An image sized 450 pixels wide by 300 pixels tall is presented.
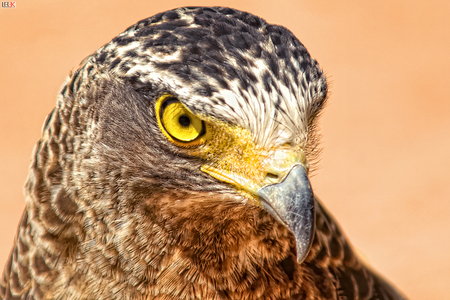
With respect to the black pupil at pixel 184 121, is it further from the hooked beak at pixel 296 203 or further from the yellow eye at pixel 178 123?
the hooked beak at pixel 296 203

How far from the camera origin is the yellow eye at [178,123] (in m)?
3.01

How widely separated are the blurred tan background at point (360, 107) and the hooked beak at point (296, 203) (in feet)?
18.0

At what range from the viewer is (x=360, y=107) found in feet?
32.8

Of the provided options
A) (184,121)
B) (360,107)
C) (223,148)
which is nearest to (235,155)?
(223,148)

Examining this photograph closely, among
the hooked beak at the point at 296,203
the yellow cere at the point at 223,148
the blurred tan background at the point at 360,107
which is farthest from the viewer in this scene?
the blurred tan background at the point at 360,107

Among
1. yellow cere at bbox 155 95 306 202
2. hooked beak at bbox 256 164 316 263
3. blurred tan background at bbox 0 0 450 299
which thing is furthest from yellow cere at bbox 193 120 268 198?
blurred tan background at bbox 0 0 450 299

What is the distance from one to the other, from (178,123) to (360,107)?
746 centimetres

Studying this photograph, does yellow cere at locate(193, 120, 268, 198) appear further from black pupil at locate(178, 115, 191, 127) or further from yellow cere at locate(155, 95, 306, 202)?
black pupil at locate(178, 115, 191, 127)

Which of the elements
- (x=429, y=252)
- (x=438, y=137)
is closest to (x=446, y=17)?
(x=438, y=137)

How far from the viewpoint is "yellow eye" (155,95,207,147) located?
3006 mm

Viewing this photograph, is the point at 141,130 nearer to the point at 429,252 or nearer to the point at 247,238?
the point at 247,238

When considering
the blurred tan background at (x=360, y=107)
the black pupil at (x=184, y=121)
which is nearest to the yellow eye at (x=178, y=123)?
the black pupil at (x=184, y=121)

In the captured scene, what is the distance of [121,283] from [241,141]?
122cm

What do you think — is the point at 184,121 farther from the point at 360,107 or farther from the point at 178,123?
the point at 360,107
